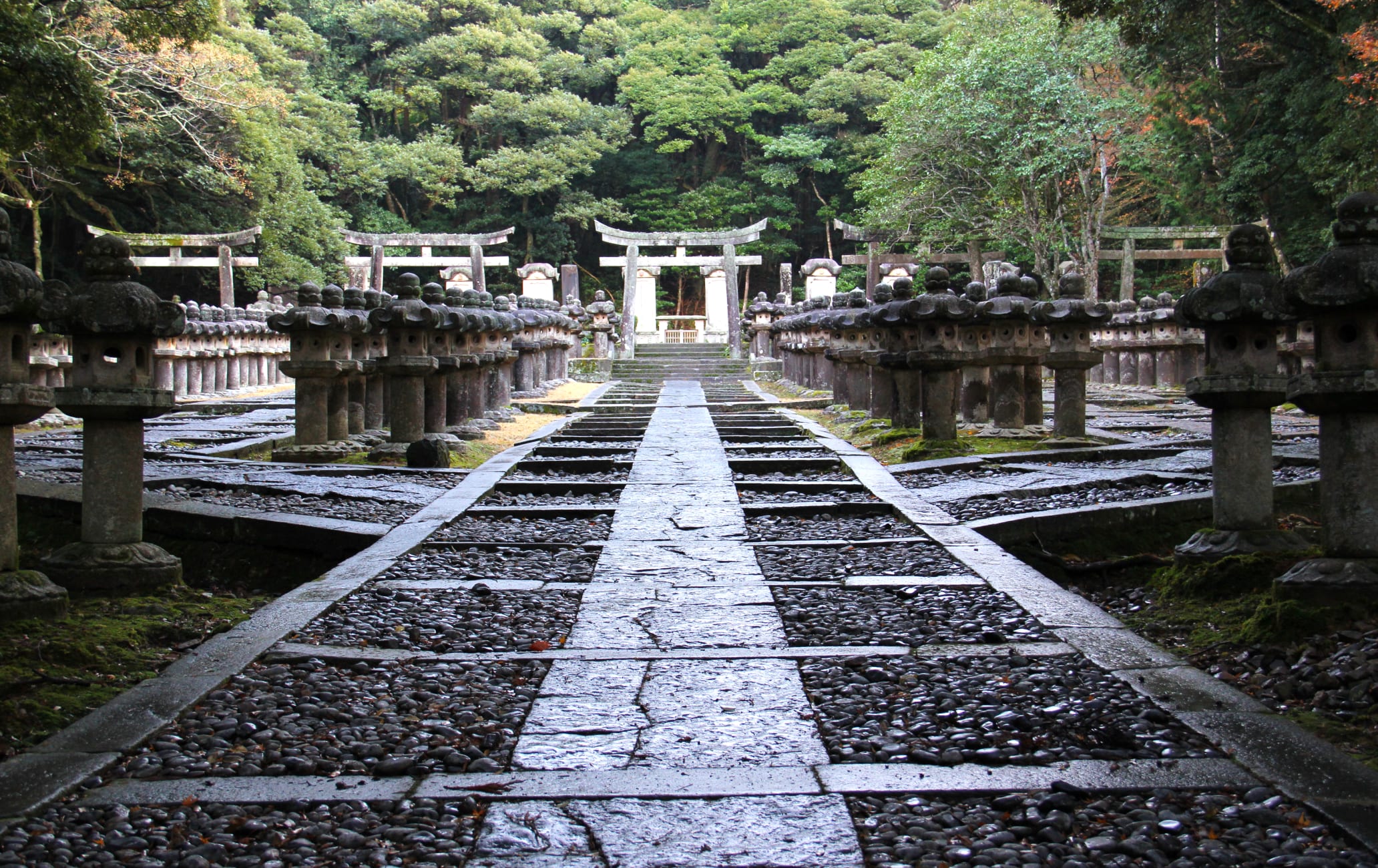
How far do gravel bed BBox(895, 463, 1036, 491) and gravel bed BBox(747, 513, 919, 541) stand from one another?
1343 millimetres

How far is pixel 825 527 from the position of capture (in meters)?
7.23

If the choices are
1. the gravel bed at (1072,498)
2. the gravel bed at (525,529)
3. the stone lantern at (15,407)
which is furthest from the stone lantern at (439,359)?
the stone lantern at (15,407)

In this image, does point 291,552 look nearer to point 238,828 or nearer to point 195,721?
point 195,721

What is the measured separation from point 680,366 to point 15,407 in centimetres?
2520

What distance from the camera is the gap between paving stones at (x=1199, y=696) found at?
2816 mm

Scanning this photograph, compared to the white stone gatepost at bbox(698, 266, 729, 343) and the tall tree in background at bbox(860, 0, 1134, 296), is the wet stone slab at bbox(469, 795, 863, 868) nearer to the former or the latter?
the tall tree in background at bbox(860, 0, 1134, 296)

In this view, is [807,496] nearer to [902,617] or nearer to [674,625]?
[902,617]

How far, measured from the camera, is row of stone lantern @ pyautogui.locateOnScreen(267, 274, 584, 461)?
10406 millimetres

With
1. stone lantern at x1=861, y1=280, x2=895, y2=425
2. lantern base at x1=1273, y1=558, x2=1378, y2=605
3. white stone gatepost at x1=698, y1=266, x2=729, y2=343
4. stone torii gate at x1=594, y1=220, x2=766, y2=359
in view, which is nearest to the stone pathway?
lantern base at x1=1273, y1=558, x2=1378, y2=605

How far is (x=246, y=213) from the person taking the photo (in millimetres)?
32906

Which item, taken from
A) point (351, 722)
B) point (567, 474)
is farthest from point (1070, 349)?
point (351, 722)

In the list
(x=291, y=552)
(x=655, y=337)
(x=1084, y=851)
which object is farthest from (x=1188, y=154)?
(x=1084, y=851)

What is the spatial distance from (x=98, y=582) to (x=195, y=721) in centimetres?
243

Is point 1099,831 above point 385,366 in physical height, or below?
below
